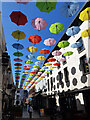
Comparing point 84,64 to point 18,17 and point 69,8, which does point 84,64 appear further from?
point 18,17

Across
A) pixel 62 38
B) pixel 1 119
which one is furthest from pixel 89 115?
pixel 62 38

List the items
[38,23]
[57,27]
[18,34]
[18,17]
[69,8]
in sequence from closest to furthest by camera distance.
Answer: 1. [18,17]
2. [69,8]
3. [38,23]
4. [18,34]
5. [57,27]

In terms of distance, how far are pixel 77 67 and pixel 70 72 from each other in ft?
6.58

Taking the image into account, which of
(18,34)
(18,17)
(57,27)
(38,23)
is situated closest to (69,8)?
(57,27)

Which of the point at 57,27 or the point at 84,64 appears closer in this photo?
the point at 57,27

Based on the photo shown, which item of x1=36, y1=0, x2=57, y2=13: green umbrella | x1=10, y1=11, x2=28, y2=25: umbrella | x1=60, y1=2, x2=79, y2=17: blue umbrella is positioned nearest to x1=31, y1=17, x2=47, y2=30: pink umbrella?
x1=10, y1=11, x2=28, y2=25: umbrella

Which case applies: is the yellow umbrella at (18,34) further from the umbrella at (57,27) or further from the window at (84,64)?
the window at (84,64)

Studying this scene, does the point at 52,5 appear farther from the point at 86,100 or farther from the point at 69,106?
the point at 69,106

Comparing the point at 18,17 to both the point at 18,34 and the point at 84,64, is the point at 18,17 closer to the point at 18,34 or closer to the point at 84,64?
the point at 18,34

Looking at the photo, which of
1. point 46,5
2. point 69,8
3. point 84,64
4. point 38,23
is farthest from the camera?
point 84,64

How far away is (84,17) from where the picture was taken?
28.0 ft

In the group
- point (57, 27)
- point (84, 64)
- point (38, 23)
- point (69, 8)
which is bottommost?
point (84, 64)

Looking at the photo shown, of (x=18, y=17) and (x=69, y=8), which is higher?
(x=69, y=8)

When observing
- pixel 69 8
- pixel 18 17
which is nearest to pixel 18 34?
pixel 18 17
